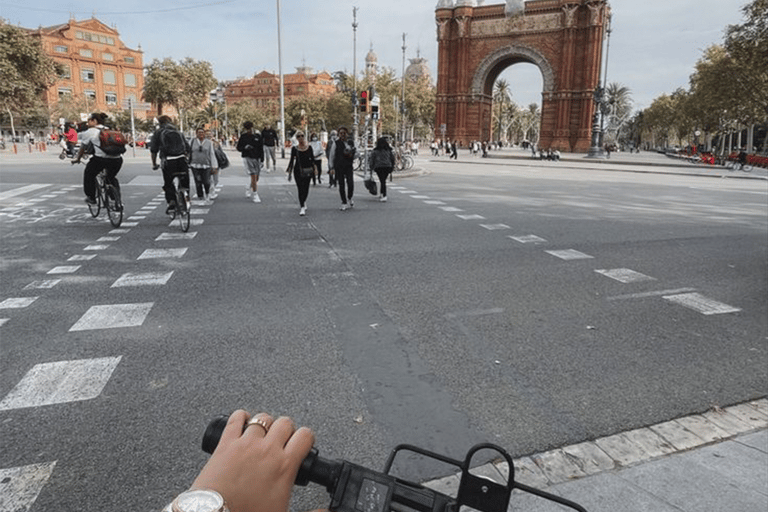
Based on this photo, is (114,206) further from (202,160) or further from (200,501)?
(200,501)

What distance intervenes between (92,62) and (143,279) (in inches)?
4518

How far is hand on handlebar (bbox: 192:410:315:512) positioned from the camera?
922mm

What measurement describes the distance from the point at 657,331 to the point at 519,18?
2434 inches

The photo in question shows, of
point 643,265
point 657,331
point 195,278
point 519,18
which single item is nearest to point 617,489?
point 657,331

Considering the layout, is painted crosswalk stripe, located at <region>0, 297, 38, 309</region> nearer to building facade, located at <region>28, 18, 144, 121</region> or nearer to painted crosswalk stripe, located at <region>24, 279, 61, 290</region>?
painted crosswalk stripe, located at <region>24, 279, 61, 290</region>

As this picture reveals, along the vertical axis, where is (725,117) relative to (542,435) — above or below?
above

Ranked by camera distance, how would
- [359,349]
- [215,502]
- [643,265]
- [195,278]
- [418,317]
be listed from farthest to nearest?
[643,265] → [195,278] → [418,317] → [359,349] → [215,502]

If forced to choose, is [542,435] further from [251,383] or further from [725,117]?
[725,117]

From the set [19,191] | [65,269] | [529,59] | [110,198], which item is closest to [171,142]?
[110,198]

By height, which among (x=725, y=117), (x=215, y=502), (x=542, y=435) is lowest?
(x=542, y=435)

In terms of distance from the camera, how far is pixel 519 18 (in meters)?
59.8

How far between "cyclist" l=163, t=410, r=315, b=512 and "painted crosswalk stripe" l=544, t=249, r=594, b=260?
24.0 ft

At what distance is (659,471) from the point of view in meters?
2.75

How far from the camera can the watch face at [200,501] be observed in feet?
2.58
